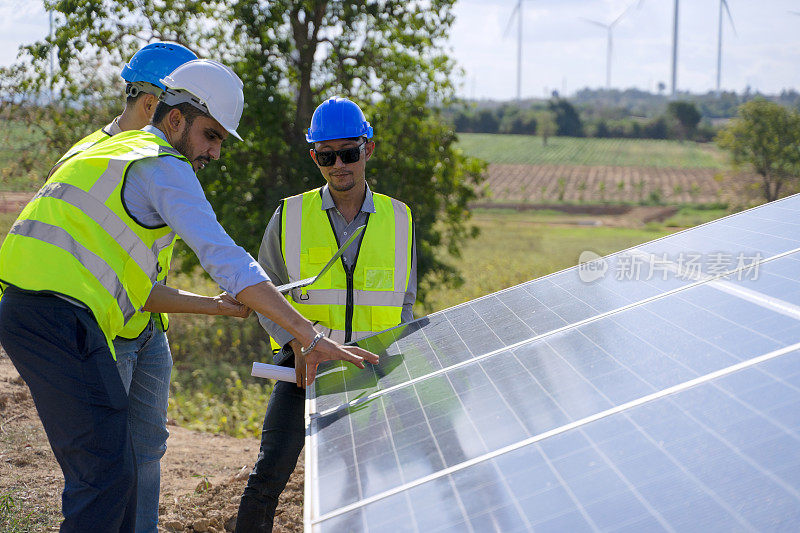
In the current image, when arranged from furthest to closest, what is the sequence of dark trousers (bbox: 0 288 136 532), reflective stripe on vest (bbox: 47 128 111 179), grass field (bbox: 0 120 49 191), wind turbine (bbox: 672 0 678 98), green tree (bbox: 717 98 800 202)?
wind turbine (bbox: 672 0 678 98) < green tree (bbox: 717 98 800 202) < grass field (bbox: 0 120 49 191) < reflective stripe on vest (bbox: 47 128 111 179) < dark trousers (bbox: 0 288 136 532)

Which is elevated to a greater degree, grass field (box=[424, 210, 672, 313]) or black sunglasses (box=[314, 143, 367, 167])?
black sunglasses (box=[314, 143, 367, 167])

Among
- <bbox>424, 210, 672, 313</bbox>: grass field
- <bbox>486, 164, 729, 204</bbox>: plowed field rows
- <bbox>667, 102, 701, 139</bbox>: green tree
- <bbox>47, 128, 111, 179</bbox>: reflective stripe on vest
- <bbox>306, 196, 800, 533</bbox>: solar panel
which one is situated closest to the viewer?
<bbox>306, 196, 800, 533</bbox>: solar panel

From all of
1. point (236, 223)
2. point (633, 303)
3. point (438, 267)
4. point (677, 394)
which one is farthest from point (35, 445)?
point (438, 267)

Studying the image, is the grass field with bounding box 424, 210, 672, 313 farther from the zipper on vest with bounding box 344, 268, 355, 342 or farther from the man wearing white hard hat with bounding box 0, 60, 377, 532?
the man wearing white hard hat with bounding box 0, 60, 377, 532

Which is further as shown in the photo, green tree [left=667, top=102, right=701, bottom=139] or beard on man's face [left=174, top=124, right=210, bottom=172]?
green tree [left=667, top=102, right=701, bottom=139]

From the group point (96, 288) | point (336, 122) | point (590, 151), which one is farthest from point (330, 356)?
point (590, 151)

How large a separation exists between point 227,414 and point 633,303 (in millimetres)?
5988

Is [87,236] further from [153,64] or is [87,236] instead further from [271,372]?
[153,64]

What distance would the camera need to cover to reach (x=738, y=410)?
1729 mm

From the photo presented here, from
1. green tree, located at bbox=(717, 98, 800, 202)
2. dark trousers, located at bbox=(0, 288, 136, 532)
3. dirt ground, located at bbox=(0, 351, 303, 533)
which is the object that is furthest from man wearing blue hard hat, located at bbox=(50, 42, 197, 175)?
green tree, located at bbox=(717, 98, 800, 202)

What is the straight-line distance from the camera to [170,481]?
16.1ft

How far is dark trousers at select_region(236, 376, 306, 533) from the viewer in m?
3.33

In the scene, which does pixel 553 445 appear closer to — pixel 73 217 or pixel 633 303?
pixel 633 303

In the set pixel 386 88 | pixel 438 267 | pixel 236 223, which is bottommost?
pixel 438 267
